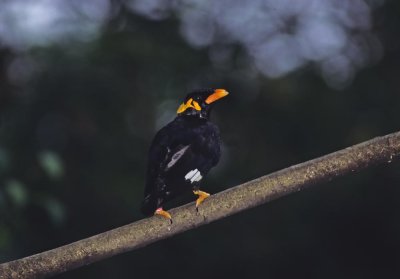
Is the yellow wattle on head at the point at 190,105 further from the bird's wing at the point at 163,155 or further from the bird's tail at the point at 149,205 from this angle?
the bird's tail at the point at 149,205

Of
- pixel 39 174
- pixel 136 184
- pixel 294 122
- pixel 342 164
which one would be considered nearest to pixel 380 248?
pixel 294 122

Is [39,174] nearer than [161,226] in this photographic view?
No

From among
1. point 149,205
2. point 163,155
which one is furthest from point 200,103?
point 149,205

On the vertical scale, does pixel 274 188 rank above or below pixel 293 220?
below

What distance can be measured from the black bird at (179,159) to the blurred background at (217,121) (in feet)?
8.24

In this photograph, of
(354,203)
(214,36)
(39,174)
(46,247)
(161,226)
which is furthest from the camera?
(214,36)

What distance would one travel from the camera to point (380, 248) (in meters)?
6.66

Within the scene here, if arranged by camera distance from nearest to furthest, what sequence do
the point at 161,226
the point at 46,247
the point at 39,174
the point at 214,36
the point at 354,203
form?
the point at 161,226
the point at 39,174
the point at 46,247
the point at 354,203
the point at 214,36

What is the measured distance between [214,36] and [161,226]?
4254 millimetres

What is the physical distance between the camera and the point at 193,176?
3578 millimetres

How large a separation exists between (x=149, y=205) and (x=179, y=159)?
0.32 m

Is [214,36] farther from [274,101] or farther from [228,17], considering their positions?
[274,101]

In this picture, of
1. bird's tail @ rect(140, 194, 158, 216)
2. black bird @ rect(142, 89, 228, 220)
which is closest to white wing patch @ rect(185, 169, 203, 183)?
black bird @ rect(142, 89, 228, 220)

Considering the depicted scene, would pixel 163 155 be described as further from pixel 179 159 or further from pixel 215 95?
pixel 215 95
